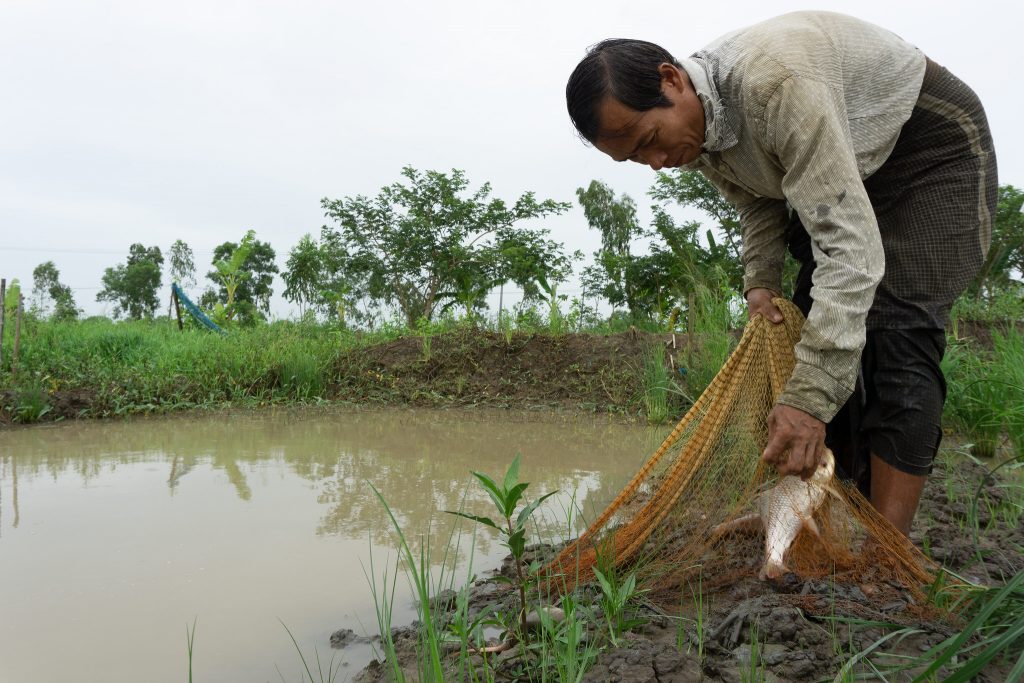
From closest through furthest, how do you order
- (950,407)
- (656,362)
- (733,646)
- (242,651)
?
(733,646) → (242,651) → (950,407) → (656,362)

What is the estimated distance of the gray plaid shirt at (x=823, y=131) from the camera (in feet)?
4.96

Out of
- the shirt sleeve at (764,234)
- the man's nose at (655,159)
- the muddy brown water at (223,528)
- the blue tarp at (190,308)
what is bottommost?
the muddy brown water at (223,528)

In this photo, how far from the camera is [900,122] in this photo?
5.50 ft

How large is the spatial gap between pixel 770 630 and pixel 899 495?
0.66 m

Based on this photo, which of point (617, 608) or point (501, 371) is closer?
point (617, 608)

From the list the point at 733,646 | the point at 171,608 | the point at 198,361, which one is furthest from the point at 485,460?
the point at 198,361

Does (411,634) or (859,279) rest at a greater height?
(859,279)

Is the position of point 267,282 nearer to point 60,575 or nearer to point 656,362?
point 656,362

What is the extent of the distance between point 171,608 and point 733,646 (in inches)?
56.8

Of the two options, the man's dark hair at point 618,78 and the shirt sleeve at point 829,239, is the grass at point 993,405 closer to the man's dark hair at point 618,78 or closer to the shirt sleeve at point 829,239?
the shirt sleeve at point 829,239

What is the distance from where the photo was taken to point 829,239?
154 centimetres

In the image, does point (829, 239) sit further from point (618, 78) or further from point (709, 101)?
point (618, 78)

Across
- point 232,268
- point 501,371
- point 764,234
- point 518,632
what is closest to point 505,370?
point 501,371

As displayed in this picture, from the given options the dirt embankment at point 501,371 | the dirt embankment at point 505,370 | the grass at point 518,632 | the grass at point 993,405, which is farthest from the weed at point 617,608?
the dirt embankment at point 505,370
